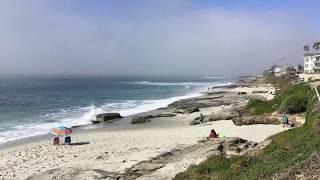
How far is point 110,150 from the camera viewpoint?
84.8 feet

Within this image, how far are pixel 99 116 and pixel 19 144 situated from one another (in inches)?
601

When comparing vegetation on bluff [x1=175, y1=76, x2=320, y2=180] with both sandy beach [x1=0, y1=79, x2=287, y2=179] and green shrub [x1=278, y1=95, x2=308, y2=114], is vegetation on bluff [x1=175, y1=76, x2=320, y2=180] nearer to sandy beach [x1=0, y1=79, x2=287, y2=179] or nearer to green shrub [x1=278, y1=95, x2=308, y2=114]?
sandy beach [x1=0, y1=79, x2=287, y2=179]

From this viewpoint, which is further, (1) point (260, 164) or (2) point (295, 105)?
(2) point (295, 105)

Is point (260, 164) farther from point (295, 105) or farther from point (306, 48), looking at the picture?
point (306, 48)

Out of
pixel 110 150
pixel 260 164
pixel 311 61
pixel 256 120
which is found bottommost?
pixel 110 150

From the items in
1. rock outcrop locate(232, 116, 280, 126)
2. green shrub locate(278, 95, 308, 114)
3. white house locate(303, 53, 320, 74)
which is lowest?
rock outcrop locate(232, 116, 280, 126)

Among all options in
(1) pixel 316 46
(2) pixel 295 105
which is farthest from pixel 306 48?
(2) pixel 295 105

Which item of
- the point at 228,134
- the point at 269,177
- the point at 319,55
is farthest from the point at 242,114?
the point at 319,55

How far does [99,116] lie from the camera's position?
4525 centimetres

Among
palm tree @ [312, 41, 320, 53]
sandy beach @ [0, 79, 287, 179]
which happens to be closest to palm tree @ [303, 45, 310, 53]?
palm tree @ [312, 41, 320, 53]

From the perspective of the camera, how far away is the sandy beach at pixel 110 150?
19.8 metres

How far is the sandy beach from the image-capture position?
19.8m

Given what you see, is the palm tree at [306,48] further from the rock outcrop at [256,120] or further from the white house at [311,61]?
the rock outcrop at [256,120]

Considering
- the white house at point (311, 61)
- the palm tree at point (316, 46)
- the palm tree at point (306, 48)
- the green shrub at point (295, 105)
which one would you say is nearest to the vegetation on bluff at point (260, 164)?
the green shrub at point (295, 105)
